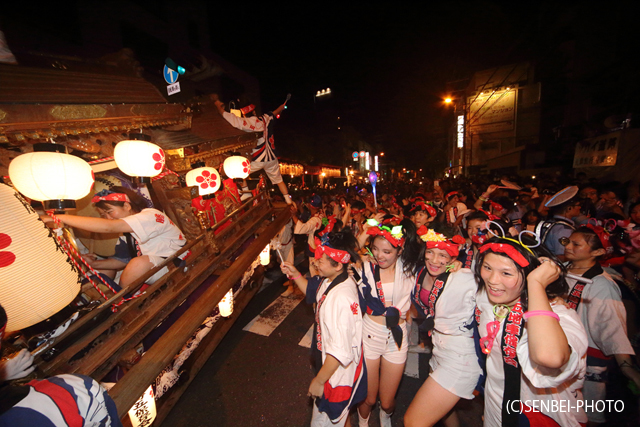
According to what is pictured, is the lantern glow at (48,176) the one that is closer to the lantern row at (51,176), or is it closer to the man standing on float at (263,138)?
the lantern row at (51,176)

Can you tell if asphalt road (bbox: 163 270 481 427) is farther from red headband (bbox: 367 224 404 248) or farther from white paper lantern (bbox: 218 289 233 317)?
red headband (bbox: 367 224 404 248)

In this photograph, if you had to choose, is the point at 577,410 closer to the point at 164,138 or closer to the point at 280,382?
the point at 280,382

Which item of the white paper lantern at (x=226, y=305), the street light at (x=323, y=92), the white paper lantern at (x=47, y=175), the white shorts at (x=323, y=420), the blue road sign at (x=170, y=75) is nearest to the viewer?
the white shorts at (x=323, y=420)

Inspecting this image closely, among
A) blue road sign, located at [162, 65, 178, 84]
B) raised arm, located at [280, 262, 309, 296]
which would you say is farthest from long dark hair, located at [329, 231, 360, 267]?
blue road sign, located at [162, 65, 178, 84]

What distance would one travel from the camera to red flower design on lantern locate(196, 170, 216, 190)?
5.14 meters

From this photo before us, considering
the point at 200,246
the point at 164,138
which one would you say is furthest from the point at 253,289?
the point at 164,138

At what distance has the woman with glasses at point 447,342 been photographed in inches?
93.7

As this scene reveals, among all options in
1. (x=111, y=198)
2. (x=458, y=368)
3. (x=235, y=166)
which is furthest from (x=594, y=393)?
(x=235, y=166)

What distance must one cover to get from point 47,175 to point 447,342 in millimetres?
4257

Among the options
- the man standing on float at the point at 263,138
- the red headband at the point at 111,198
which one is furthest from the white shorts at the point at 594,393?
the man standing on float at the point at 263,138

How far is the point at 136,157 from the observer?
3.41 meters

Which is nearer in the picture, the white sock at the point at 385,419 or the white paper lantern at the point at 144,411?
the white paper lantern at the point at 144,411

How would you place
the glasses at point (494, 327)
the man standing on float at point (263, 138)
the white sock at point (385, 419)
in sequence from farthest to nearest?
the man standing on float at point (263, 138) < the white sock at point (385, 419) < the glasses at point (494, 327)

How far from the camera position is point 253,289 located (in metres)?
5.41
